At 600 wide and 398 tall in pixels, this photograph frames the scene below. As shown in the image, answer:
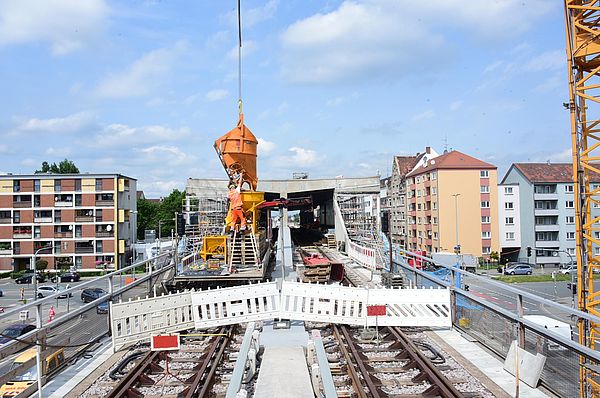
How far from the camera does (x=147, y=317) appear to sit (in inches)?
356

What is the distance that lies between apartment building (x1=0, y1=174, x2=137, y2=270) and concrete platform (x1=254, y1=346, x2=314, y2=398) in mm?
48772

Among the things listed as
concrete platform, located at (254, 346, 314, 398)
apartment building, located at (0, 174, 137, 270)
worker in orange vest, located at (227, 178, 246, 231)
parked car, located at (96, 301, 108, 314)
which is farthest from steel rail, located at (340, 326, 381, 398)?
apartment building, located at (0, 174, 137, 270)

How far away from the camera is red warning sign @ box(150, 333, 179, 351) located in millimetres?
7148

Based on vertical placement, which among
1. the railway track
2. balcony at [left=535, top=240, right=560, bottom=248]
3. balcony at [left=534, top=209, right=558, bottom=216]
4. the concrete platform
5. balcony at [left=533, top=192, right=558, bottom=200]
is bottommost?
balcony at [left=535, top=240, right=560, bottom=248]

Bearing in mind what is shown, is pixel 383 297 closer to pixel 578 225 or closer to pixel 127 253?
pixel 578 225

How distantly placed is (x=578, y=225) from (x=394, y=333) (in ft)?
37.5

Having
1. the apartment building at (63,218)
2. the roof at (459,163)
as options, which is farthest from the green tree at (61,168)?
the roof at (459,163)

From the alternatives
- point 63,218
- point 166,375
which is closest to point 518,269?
point 166,375

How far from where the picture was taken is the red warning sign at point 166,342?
7148mm

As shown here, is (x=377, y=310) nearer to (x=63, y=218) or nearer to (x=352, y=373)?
(x=352, y=373)

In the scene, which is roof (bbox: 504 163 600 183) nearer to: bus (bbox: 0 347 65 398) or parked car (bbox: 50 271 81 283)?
parked car (bbox: 50 271 81 283)

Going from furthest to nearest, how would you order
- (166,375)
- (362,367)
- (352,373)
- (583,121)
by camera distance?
(583,121), (166,375), (362,367), (352,373)

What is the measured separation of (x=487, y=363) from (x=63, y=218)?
176ft

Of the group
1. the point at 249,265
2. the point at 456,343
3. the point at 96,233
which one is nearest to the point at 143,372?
the point at 456,343
